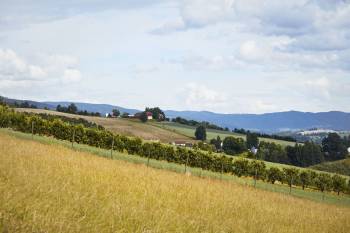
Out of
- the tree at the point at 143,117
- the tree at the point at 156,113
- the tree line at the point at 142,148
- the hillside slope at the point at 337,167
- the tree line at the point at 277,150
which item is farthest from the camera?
the tree at the point at 156,113

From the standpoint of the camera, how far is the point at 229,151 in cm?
13025

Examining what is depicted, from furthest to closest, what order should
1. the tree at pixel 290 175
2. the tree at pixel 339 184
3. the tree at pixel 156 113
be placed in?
the tree at pixel 156 113, the tree at pixel 339 184, the tree at pixel 290 175

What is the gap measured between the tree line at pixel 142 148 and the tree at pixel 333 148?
8594 centimetres

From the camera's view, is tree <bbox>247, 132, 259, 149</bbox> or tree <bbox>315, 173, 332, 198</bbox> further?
tree <bbox>247, 132, 259, 149</bbox>

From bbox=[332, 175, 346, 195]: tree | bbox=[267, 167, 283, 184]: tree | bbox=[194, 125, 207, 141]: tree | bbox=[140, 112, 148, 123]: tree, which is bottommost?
bbox=[332, 175, 346, 195]: tree

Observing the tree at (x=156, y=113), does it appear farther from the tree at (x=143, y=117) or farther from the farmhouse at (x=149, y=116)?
the tree at (x=143, y=117)

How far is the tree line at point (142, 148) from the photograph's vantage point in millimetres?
65312

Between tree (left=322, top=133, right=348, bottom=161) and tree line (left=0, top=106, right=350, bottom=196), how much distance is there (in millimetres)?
85936

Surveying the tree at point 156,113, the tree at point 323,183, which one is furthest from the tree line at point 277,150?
the tree at point 323,183

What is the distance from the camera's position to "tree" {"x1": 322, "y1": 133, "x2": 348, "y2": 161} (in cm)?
15400

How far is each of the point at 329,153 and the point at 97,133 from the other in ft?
365

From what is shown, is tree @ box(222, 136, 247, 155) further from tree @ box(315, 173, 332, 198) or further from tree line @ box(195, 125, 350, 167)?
tree @ box(315, 173, 332, 198)

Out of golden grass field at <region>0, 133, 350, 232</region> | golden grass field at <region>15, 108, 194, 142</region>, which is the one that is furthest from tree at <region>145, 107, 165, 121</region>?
golden grass field at <region>0, 133, 350, 232</region>

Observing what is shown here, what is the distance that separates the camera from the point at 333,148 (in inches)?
6112
